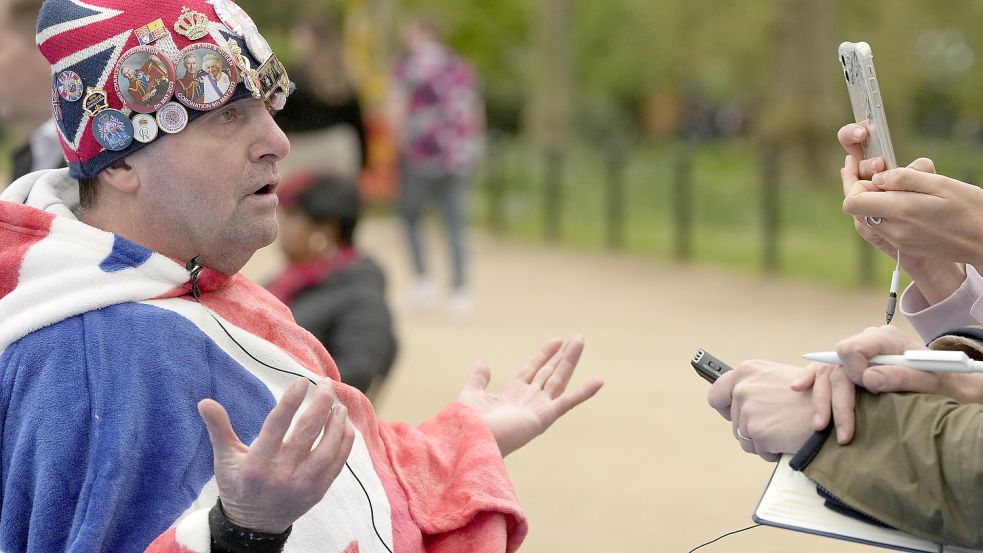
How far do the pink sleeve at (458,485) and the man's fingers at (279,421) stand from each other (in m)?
0.67

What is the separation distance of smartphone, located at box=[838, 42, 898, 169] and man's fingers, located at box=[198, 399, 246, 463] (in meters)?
1.33

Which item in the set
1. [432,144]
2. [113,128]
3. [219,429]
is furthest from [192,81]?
[432,144]

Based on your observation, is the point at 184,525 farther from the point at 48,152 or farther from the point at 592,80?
the point at 592,80

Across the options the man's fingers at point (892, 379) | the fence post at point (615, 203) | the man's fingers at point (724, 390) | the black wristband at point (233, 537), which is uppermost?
the man's fingers at point (892, 379)

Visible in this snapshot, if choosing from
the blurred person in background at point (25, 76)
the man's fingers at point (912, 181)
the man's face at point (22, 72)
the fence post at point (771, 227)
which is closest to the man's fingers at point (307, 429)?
the man's fingers at point (912, 181)

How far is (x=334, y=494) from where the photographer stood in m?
2.22

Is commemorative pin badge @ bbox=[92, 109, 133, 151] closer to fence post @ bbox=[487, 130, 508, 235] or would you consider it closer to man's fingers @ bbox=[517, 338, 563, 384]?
man's fingers @ bbox=[517, 338, 563, 384]

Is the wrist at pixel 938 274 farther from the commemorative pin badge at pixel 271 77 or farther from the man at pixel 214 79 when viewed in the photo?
the man at pixel 214 79

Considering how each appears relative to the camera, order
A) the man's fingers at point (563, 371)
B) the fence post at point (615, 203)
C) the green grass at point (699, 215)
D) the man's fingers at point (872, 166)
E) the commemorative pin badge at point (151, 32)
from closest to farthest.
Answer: the commemorative pin badge at point (151, 32)
the man's fingers at point (872, 166)
the man's fingers at point (563, 371)
the green grass at point (699, 215)
the fence post at point (615, 203)

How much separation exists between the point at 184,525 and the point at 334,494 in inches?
14.6

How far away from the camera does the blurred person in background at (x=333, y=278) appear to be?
486 cm

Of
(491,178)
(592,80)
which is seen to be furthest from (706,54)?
(491,178)

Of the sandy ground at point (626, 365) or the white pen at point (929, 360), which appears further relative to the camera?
the sandy ground at point (626, 365)

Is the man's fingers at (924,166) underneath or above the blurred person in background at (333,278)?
above
